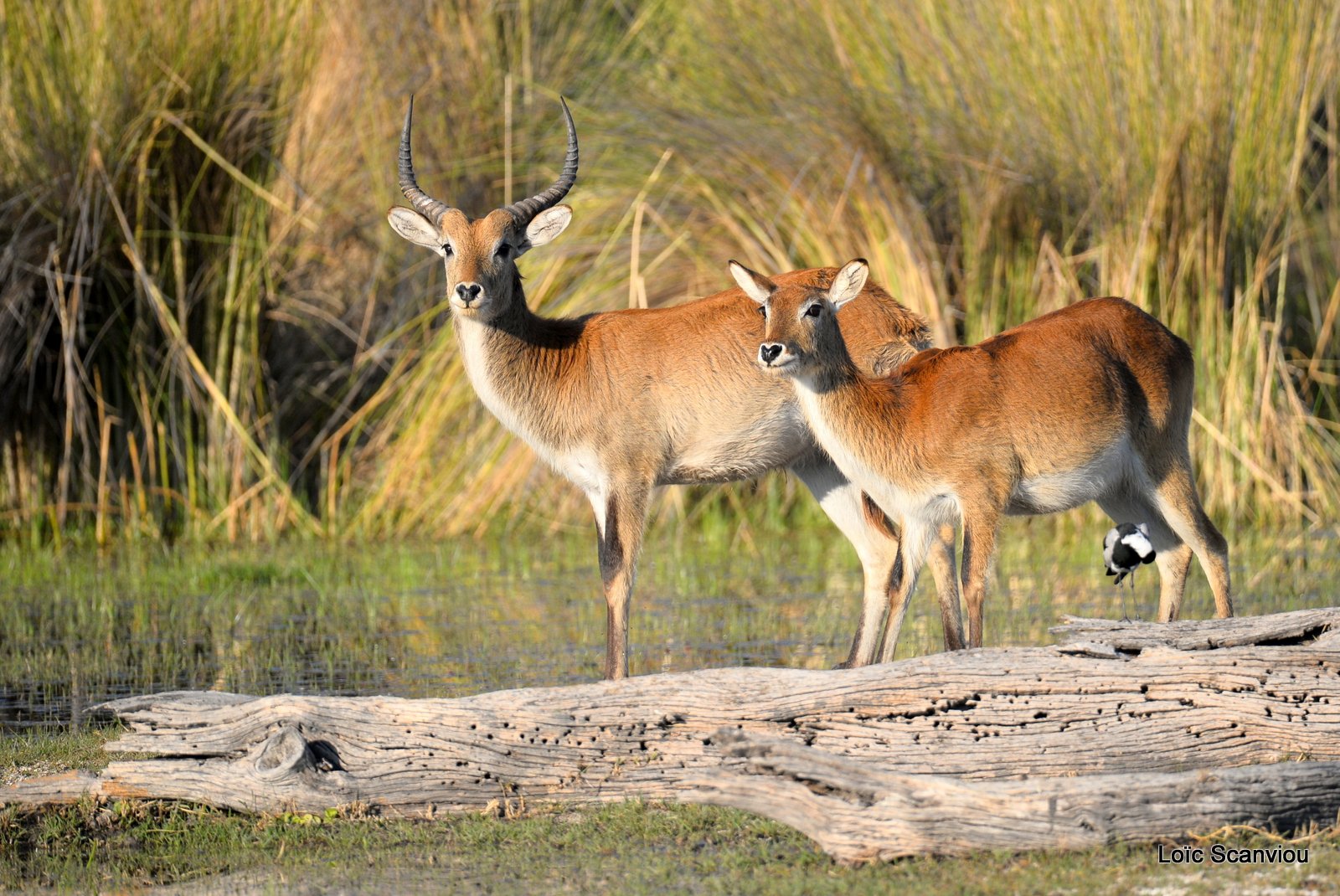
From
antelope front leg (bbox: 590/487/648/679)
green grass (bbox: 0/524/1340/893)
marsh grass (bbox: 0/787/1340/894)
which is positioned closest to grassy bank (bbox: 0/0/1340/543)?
green grass (bbox: 0/524/1340/893)

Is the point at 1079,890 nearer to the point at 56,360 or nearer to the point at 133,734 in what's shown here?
the point at 133,734

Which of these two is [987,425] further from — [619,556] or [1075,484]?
[619,556]

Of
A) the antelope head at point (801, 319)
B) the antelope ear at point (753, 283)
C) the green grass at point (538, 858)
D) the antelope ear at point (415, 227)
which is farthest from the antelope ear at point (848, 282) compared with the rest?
the green grass at point (538, 858)

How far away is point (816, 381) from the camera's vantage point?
21.3 ft

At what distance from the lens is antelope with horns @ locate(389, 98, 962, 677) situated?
7035mm

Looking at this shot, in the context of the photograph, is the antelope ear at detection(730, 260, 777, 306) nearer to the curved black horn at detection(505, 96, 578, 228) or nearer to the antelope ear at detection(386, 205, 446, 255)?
the curved black horn at detection(505, 96, 578, 228)

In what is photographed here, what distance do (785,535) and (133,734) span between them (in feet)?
22.1

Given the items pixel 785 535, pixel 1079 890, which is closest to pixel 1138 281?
pixel 785 535

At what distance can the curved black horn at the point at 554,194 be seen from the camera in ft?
24.1

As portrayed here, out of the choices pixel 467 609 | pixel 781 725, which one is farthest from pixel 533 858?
pixel 467 609

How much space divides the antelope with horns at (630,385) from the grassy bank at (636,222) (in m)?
3.45

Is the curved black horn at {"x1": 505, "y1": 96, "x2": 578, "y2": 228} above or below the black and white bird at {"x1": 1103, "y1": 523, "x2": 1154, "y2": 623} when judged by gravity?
above

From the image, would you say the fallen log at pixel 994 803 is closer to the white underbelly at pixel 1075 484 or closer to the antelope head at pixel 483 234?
the white underbelly at pixel 1075 484

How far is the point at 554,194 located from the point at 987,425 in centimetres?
230
